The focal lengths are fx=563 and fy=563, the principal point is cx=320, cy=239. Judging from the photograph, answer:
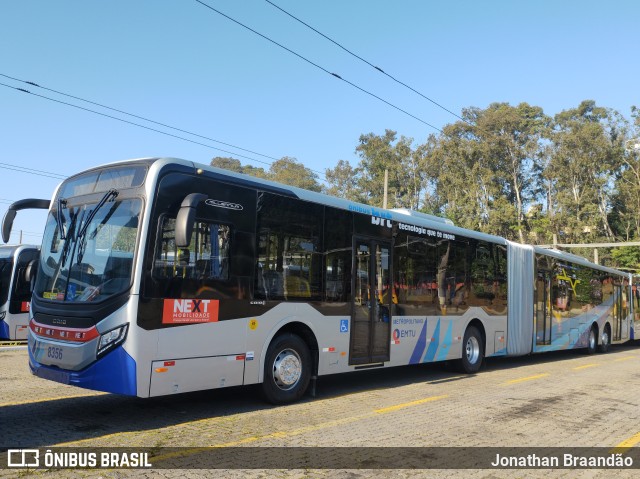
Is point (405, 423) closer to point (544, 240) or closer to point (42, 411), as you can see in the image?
point (42, 411)

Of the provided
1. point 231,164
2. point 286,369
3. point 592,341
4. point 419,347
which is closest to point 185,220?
point 286,369

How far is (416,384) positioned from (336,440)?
16.4 feet

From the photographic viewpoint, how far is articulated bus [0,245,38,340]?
54.2 feet

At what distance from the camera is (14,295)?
16562 millimetres

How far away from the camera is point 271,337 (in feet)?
25.9

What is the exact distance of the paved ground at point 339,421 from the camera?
555 centimetres

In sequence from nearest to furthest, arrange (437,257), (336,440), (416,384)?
(336,440) → (416,384) → (437,257)

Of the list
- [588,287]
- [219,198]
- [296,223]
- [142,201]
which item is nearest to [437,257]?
[296,223]

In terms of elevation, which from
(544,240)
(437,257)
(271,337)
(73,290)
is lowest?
(271,337)

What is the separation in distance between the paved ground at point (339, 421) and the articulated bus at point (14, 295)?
6.00 metres

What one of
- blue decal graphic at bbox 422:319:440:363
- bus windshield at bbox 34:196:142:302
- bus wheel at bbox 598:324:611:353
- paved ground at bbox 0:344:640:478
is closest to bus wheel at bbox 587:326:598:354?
bus wheel at bbox 598:324:611:353

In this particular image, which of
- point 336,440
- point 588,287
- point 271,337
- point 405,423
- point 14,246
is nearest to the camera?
point 336,440

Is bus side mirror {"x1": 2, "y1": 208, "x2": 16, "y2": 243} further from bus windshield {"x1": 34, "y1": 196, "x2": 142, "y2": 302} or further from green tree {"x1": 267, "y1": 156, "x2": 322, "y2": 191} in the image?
green tree {"x1": 267, "y1": 156, "x2": 322, "y2": 191}

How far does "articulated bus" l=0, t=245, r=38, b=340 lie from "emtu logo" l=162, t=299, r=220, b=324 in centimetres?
1156
